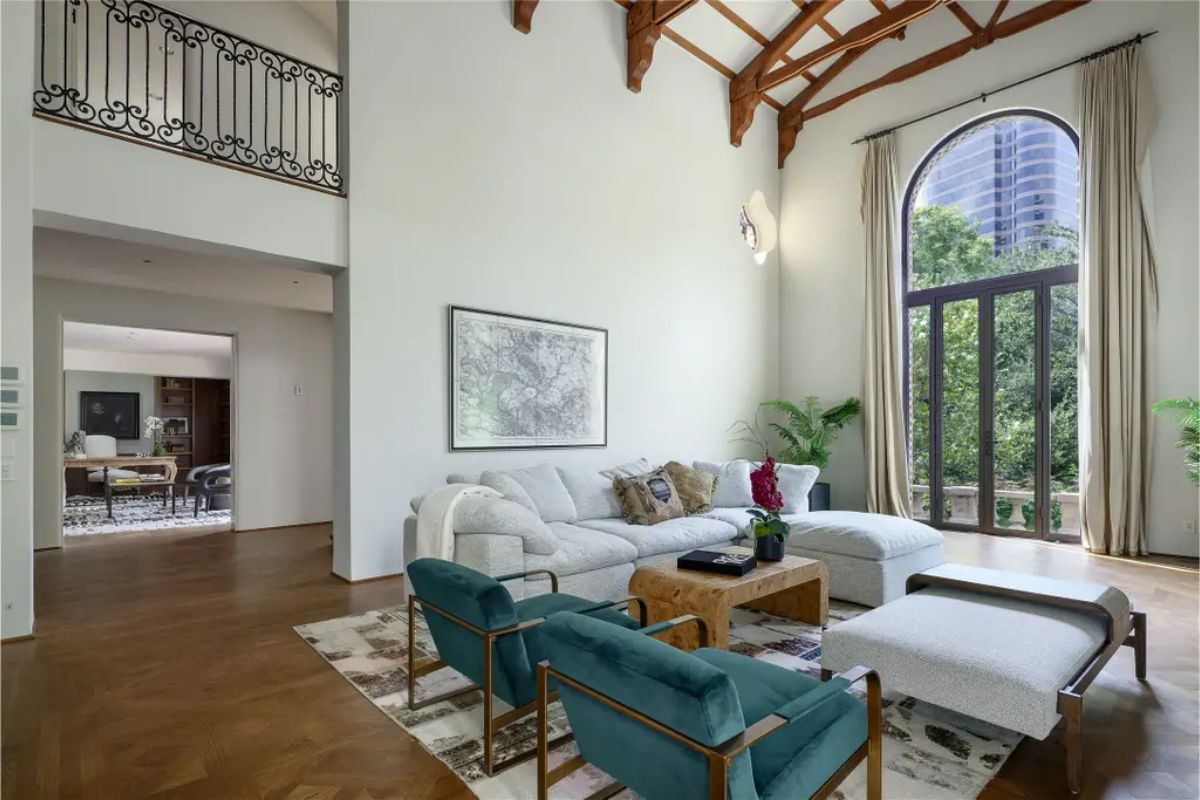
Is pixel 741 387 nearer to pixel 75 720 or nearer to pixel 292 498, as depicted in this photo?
pixel 292 498

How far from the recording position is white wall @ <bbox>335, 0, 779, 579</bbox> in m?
4.94

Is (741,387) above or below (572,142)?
below

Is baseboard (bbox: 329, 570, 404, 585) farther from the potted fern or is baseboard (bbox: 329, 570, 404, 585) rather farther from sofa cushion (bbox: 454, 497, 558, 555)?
the potted fern

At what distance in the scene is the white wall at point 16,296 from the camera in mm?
3498

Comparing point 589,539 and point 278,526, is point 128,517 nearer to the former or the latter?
point 278,526

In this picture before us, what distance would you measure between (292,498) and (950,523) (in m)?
7.81

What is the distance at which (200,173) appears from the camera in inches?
167

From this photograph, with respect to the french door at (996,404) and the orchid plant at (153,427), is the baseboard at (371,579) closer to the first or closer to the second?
the french door at (996,404)

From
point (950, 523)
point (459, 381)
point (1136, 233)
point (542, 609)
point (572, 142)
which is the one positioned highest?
point (572, 142)

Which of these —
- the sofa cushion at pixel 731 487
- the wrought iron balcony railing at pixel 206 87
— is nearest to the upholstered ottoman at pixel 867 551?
the sofa cushion at pixel 731 487

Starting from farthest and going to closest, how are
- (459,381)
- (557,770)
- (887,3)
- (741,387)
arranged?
(741,387), (887,3), (459,381), (557,770)

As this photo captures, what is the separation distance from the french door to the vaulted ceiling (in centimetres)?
267

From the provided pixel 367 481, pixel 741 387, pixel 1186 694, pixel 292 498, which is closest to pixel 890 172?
pixel 741 387

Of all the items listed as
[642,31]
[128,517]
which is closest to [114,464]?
[128,517]
